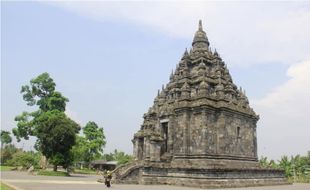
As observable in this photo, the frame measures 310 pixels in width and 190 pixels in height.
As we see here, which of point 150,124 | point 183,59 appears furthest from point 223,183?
point 183,59

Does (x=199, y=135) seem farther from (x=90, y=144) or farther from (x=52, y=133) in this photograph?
(x=90, y=144)

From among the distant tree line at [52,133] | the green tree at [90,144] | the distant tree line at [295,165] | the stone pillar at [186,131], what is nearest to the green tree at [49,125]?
the distant tree line at [52,133]

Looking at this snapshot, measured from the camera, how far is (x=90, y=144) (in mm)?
53500

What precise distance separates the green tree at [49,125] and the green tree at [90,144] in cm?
867

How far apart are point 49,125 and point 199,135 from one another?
19.7 m

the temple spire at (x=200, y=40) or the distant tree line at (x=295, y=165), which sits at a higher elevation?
the temple spire at (x=200, y=40)

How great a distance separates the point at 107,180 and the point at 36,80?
30045 millimetres

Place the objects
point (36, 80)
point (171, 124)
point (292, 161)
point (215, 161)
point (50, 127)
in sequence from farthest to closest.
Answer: point (292, 161)
point (36, 80)
point (50, 127)
point (171, 124)
point (215, 161)

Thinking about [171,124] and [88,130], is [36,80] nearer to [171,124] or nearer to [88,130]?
[88,130]

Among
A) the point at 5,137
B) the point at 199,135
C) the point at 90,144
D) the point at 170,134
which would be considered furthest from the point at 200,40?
the point at 5,137

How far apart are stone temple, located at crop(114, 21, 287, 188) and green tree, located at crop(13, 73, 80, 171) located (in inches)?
422

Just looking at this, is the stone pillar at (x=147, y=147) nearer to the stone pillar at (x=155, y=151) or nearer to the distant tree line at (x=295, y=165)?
the stone pillar at (x=155, y=151)

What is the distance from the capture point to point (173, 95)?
31.2 m

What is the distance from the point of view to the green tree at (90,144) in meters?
52.1
